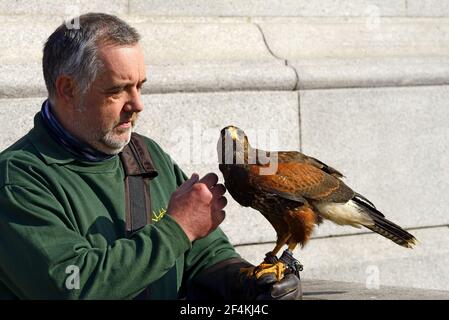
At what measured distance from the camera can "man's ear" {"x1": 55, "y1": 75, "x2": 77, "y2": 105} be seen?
3236mm

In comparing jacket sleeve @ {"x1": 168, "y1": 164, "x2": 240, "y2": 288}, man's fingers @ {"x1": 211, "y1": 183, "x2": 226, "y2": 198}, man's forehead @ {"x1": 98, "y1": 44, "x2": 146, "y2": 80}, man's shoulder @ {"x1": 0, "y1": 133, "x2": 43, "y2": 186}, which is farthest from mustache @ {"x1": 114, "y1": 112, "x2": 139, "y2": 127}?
jacket sleeve @ {"x1": 168, "y1": 164, "x2": 240, "y2": 288}

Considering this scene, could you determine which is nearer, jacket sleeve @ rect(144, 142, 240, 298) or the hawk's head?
the hawk's head

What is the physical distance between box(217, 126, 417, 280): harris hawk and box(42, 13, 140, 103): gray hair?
481mm

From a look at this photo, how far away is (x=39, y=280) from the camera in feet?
9.62

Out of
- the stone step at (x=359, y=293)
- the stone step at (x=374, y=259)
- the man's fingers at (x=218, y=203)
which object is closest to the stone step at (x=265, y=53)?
the stone step at (x=374, y=259)

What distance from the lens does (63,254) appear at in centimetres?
294

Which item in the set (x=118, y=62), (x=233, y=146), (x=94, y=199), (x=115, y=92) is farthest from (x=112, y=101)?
(x=233, y=146)

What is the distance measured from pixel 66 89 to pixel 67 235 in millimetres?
540

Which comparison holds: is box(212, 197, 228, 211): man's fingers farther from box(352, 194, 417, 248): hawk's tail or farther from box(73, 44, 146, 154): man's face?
box(352, 194, 417, 248): hawk's tail

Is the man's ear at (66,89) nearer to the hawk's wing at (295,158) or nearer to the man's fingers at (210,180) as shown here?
the man's fingers at (210,180)

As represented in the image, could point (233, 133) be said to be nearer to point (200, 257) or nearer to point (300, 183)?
point (300, 183)

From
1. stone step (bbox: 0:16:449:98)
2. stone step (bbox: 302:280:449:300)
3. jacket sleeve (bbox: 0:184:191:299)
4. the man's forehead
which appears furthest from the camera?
stone step (bbox: 0:16:449:98)

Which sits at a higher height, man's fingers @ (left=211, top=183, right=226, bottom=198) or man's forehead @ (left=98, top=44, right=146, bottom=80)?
man's forehead @ (left=98, top=44, right=146, bottom=80)
